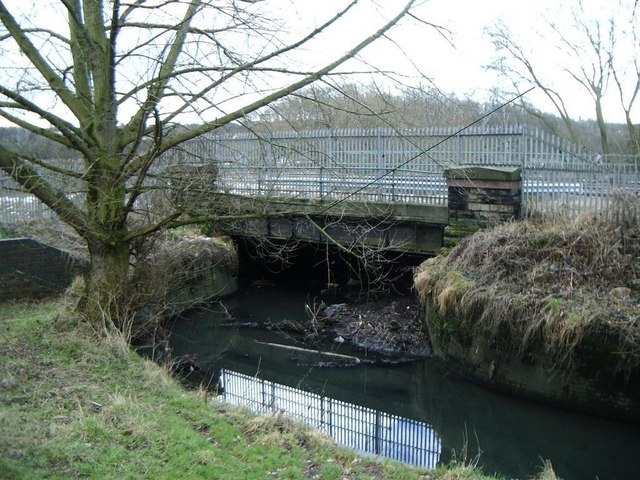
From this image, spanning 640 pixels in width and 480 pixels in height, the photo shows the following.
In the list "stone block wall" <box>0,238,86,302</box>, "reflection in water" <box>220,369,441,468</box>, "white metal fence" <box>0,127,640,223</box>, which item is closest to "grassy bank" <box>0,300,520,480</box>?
"reflection in water" <box>220,369,441,468</box>

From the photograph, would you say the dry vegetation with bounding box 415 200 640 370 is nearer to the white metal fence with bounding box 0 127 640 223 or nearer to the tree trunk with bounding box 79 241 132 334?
the white metal fence with bounding box 0 127 640 223

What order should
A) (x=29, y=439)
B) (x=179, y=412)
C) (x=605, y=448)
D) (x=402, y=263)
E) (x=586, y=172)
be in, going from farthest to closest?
(x=402, y=263) < (x=586, y=172) < (x=605, y=448) < (x=179, y=412) < (x=29, y=439)

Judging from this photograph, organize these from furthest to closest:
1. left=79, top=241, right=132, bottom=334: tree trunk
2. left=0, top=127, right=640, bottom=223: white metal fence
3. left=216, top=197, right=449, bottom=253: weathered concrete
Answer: left=216, top=197, right=449, bottom=253: weathered concrete
left=0, top=127, right=640, bottom=223: white metal fence
left=79, top=241, right=132, bottom=334: tree trunk

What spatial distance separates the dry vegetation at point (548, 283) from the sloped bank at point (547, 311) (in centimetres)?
2

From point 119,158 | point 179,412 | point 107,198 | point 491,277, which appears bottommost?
point 179,412

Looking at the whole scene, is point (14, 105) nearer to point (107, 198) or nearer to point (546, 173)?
point (107, 198)

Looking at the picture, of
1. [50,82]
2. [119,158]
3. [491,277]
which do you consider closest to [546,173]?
[491,277]

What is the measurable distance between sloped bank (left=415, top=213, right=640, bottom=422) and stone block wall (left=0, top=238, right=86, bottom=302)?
7732 millimetres

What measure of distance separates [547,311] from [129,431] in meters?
6.30

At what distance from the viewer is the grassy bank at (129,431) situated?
5617 millimetres

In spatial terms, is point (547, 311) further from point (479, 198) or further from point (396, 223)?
point (396, 223)

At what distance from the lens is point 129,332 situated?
9953 mm

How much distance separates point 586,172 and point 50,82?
30.3 feet

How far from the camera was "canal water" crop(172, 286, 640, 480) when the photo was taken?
28.5ft
